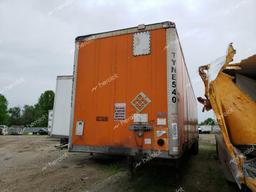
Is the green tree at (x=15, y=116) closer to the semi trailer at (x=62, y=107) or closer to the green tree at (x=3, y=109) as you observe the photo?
the green tree at (x=3, y=109)

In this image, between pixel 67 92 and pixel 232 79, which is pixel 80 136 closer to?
pixel 232 79

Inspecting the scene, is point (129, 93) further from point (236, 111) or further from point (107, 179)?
point (107, 179)

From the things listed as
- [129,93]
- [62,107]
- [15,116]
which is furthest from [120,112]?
[15,116]

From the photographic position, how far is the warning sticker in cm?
418

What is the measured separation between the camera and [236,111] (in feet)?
9.50

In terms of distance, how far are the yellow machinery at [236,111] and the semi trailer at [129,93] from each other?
0.90 m

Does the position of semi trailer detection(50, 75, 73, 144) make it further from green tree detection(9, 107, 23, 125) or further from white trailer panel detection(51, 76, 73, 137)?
green tree detection(9, 107, 23, 125)

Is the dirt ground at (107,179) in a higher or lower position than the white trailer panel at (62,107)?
lower

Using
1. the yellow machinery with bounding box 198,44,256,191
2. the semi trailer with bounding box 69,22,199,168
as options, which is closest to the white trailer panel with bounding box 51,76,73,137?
the semi trailer with bounding box 69,22,199,168

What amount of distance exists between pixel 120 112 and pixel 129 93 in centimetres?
41

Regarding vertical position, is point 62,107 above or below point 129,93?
above

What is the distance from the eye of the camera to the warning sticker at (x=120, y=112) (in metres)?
4.18

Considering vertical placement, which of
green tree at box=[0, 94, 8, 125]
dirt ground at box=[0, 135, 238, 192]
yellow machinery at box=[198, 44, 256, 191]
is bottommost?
dirt ground at box=[0, 135, 238, 192]

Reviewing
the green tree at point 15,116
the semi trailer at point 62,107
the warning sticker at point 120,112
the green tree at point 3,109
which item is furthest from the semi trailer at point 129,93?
the green tree at point 15,116
